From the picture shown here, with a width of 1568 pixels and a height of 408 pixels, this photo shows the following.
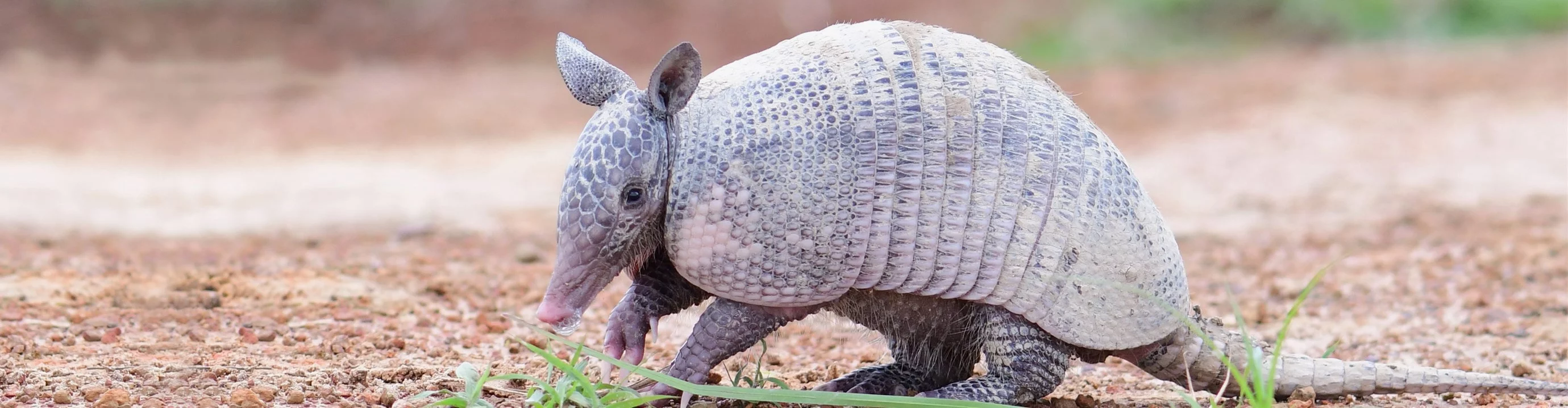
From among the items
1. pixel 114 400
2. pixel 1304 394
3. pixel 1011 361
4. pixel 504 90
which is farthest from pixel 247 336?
pixel 504 90

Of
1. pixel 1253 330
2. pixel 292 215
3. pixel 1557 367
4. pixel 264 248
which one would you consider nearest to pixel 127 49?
pixel 292 215

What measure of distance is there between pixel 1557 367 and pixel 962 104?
3.41 m

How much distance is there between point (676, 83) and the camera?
4.15 metres

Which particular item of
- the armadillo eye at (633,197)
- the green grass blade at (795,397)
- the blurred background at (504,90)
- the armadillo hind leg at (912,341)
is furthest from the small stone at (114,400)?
the blurred background at (504,90)

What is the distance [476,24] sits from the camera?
23.1 m

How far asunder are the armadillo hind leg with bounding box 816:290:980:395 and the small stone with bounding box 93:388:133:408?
2.34 metres

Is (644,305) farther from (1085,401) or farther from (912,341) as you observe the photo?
(1085,401)

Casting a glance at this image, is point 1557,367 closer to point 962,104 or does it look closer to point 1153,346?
point 1153,346

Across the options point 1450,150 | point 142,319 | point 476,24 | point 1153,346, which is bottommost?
point 142,319

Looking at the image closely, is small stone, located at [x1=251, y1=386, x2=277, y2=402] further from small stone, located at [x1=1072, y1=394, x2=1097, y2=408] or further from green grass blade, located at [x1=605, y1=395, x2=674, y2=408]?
small stone, located at [x1=1072, y1=394, x2=1097, y2=408]

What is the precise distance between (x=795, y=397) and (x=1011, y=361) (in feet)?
2.84

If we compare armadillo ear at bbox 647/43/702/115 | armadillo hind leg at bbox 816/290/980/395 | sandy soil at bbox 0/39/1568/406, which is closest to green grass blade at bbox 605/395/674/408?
sandy soil at bbox 0/39/1568/406

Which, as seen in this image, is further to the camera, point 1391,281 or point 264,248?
point 264,248

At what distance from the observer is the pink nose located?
4.21 m
